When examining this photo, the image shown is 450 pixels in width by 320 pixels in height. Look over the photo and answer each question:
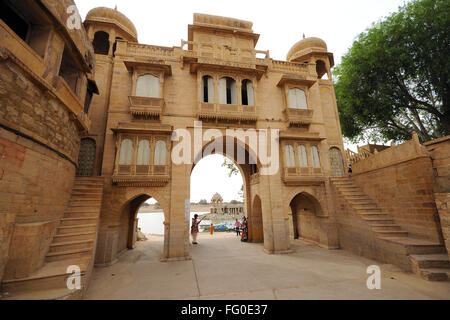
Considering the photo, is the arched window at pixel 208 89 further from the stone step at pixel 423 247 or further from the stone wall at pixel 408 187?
the stone step at pixel 423 247

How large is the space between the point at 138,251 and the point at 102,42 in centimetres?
1608

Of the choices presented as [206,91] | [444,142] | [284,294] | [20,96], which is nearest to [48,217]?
[20,96]

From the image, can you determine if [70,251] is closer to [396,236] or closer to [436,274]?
[436,274]

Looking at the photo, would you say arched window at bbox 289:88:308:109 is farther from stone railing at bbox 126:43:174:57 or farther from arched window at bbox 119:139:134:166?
arched window at bbox 119:139:134:166

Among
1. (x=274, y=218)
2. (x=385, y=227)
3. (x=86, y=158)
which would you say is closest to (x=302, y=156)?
(x=274, y=218)

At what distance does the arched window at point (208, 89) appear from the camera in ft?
39.1

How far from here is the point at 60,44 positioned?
21.3 feet

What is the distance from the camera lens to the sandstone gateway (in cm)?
503

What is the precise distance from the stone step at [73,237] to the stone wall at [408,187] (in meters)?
13.0

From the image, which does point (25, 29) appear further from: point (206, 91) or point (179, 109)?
point (206, 91)

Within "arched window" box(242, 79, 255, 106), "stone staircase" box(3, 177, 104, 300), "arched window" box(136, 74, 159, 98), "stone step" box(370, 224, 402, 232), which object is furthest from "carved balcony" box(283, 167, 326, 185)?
"stone staircase" box(3, 177, 104, 300)

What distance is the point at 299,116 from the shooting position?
12.5 m

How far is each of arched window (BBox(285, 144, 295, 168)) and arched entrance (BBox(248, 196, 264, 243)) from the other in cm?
377

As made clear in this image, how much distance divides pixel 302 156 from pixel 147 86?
417 inches
